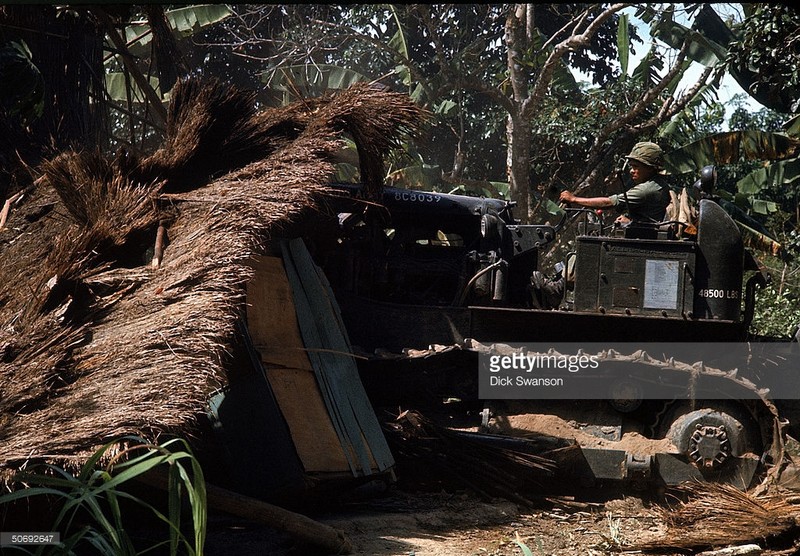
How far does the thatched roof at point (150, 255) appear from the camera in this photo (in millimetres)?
4883

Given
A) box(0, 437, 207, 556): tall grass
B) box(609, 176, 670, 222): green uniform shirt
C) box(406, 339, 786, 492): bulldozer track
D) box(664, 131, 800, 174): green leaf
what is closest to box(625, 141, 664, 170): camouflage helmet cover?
box(609, 176, 670, 222): green uniform shirt

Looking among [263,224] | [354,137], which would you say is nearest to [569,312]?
[354,137]

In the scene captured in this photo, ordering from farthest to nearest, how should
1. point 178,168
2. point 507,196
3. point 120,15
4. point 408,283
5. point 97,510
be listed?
point 507,196, point 120,15, point 408,283, point 178,168, point 97,510

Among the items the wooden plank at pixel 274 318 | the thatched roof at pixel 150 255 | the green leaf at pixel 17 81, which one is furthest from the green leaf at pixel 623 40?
the wooden plank at pixel 274 318

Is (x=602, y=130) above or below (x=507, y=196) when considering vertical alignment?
above

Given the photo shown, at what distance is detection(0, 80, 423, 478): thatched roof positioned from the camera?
16.0 ft

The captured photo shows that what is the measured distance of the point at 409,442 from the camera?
313 inches

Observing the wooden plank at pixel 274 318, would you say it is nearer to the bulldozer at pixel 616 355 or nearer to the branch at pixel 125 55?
the bulldozer at pixel 616 355

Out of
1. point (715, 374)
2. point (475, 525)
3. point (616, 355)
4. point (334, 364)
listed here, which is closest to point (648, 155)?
point (616, 355)

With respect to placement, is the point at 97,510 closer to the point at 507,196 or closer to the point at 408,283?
the point at 408,283

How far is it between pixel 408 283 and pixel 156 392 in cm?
438

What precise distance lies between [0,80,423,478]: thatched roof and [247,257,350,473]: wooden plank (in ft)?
1.40

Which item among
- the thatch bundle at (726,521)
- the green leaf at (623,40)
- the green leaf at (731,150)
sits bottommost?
the thatch bundle at (726,521)

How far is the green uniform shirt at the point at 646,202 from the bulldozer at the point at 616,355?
1.03 ft
